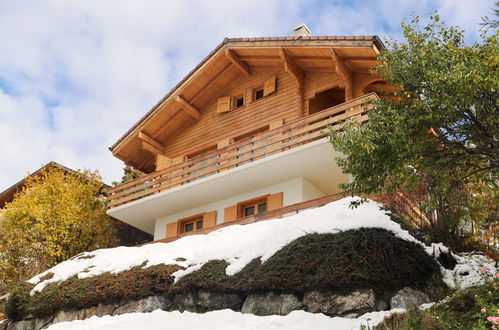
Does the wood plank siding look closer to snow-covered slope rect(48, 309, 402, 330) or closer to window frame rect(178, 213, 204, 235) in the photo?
window frame rect(178, 213, 204, 235)

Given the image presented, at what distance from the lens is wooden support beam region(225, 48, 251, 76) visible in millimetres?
21141

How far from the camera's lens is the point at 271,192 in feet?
61.5

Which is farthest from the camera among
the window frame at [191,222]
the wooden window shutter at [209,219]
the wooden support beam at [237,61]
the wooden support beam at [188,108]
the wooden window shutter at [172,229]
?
the wooden support beam at [188,108]

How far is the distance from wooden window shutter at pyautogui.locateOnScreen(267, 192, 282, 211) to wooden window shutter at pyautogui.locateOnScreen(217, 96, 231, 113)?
16.3 feet

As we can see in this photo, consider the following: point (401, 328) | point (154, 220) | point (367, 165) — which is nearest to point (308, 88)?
Answer: point (154, 220)

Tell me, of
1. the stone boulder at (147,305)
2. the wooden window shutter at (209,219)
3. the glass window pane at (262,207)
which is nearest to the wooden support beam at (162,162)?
the wooden window shutter at (209,219)

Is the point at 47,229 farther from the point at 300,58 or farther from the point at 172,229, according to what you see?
the point at 300,58

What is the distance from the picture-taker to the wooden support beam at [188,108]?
22.3 m

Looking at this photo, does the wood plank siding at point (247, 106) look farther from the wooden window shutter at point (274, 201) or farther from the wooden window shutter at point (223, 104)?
the wooden window shutter at point (274, 201)

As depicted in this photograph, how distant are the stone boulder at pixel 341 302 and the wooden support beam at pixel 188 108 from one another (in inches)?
493

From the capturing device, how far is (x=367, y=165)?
1056 centimetres

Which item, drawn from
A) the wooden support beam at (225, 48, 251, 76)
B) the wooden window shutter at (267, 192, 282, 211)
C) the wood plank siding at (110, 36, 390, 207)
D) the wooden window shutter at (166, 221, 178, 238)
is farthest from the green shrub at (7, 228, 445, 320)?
the wooden support beam at (225, 48, 251, 76)

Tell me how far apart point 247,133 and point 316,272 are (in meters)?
10.1

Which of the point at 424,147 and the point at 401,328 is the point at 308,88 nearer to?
the point at 424,147
